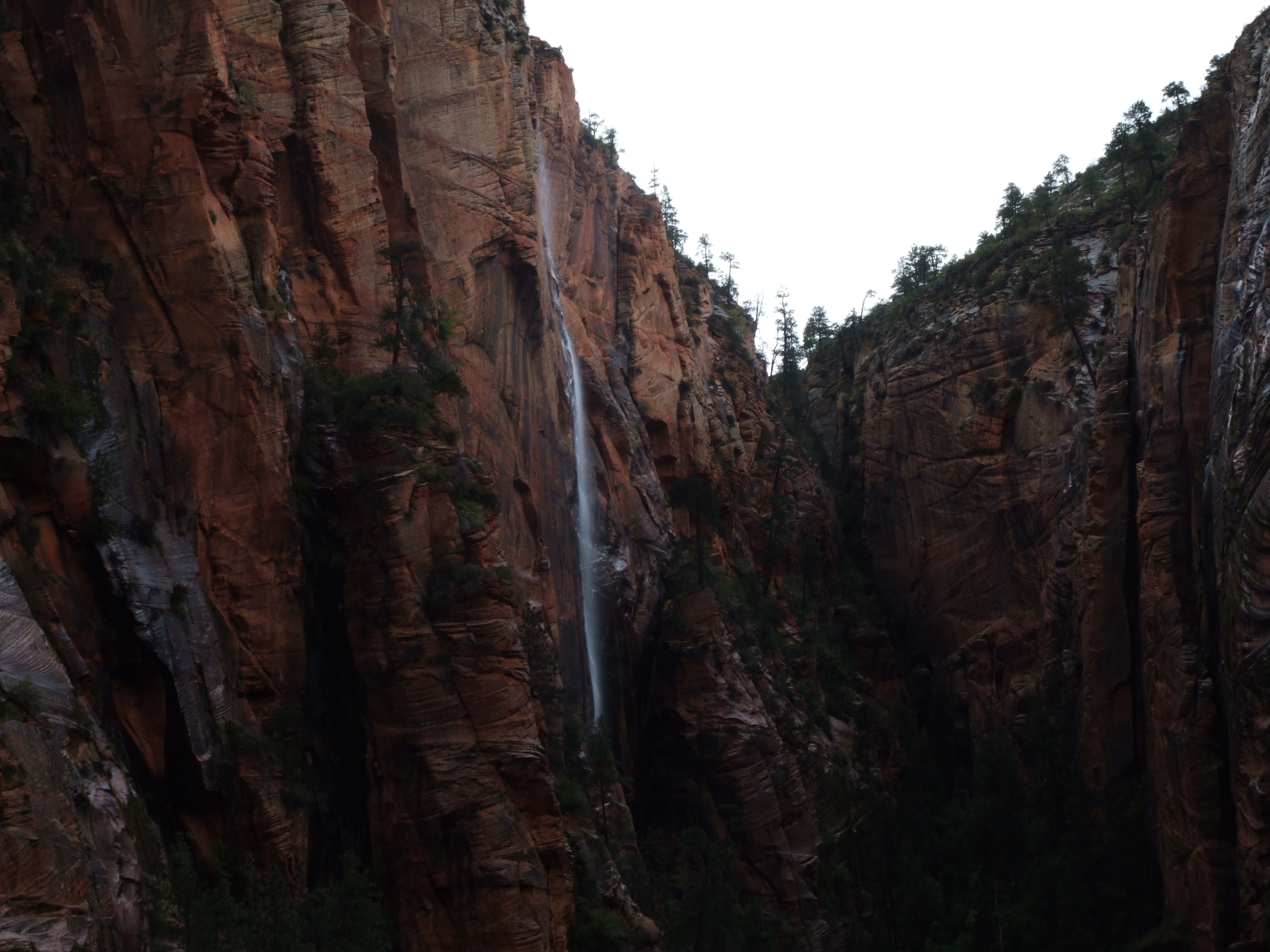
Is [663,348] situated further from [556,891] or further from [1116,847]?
[556,891]

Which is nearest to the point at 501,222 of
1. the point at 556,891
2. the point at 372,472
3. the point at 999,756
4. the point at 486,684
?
the point at 372,472

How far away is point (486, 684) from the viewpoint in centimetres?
3322

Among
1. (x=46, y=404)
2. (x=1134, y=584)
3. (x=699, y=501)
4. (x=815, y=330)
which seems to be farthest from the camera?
(x=815, y=330)

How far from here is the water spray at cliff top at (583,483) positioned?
50.6m

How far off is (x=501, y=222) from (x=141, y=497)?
71.3 ft

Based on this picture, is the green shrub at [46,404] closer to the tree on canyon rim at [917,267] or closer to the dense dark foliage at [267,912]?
the dense dark foliage at [267,912]

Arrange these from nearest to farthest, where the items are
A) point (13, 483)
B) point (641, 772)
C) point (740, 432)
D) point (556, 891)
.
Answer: point (13, 483) < point (556, 891) < point (641, 772) < point (740, 432)

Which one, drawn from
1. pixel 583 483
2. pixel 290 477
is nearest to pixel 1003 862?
pixel 583 483

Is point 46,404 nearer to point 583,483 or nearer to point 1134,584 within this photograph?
point 583,483

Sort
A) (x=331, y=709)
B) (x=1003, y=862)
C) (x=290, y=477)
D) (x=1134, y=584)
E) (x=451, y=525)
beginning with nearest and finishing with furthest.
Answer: (x=290, y=477) → (x=331, y=709) → (x=451, y=525) → (x=1134, y=584) → (x=1003, y=862)

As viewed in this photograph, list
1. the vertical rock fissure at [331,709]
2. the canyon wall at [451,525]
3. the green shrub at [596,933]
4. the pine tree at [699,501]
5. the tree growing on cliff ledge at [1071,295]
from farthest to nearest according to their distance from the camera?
1. the tree growing on cliff ledge at [1071,295]
2. the pine tree at [699,501]
3. the green shrub at [596,933]
4. the vertical rock fissure at [331,709]
5. the canyon wall at [451,525]

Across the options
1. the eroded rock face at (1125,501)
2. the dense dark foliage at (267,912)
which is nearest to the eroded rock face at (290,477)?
the dense dark foliage at (267,912)

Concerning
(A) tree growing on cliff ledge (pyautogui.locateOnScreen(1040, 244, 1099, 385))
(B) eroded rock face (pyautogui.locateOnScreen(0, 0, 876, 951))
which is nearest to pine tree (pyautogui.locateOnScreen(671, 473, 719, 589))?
(B) eroded rock face (pyautogui.locateOnScreen(0, 0, 876, 951))

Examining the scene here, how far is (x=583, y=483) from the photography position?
175ft
